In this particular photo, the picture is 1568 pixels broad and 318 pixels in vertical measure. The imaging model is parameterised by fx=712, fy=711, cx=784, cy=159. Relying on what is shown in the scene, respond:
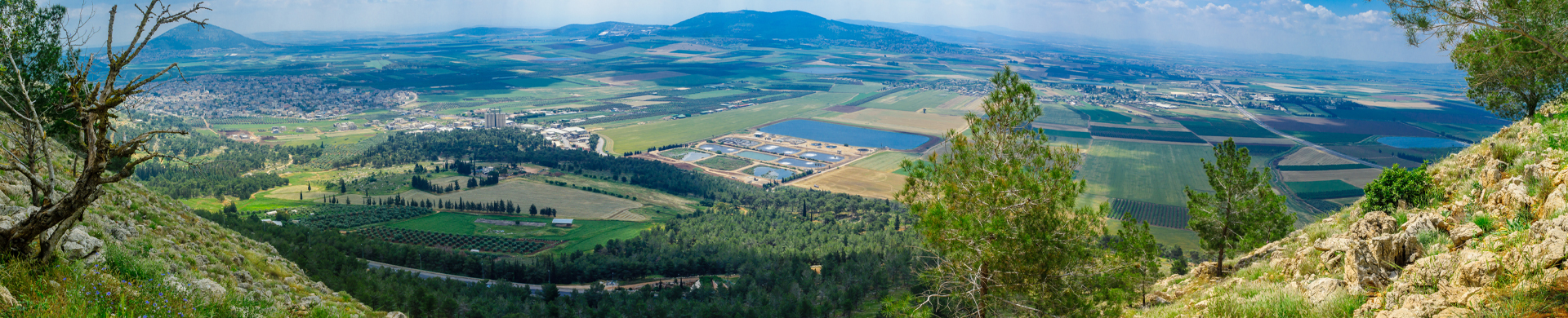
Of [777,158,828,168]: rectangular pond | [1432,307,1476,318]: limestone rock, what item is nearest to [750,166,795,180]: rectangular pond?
[777,158,828,168]: rectangular pond

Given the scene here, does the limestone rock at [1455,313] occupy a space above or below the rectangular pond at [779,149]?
above

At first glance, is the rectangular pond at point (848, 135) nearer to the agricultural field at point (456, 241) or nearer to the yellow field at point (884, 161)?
the yellow field at point (884, 161)

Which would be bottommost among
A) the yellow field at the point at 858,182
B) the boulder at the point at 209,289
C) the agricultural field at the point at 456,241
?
the agricultural field at the point at 456,241

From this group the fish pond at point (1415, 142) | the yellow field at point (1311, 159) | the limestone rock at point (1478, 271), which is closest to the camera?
the limestone rock at point (1478, 271)

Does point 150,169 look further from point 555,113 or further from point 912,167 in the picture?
point 912,167

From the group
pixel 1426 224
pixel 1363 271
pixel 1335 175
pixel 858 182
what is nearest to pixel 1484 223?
pixel 1426 224

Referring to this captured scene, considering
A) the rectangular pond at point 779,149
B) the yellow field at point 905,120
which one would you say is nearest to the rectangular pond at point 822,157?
the rectangular pond at point 779,149
